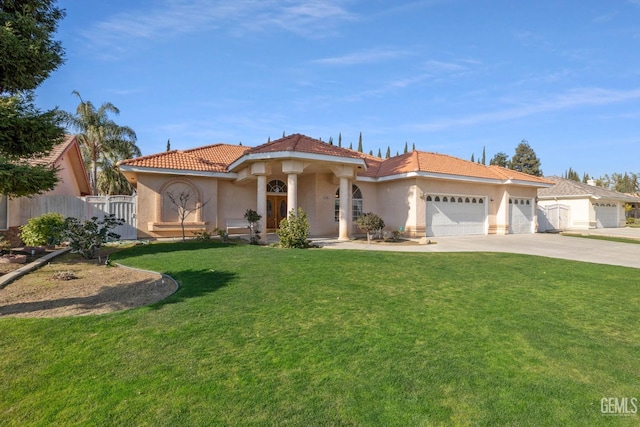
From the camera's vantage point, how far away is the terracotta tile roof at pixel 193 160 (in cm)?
1689

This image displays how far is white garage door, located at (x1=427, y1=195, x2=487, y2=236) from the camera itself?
19.5 meters

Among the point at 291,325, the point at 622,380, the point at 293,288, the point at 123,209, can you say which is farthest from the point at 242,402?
the point at 123,209

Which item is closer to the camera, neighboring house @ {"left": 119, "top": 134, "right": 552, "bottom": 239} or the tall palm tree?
neighboring house @ {"left": 119, "top": 134, "right": 552, "bottom": 239}

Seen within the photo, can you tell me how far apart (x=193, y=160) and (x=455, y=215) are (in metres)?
16.0

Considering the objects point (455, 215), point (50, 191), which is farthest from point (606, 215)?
point (50, 191)

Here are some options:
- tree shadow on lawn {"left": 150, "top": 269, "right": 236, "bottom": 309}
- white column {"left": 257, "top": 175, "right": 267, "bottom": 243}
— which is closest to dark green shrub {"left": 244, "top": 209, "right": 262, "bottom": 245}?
white column {"left": 257, "top": 175, "right": 267, "bottom": 243}

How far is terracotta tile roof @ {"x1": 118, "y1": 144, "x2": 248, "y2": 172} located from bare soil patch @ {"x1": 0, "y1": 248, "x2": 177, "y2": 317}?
8346mm

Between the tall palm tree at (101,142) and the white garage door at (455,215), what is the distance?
28284 millimetres

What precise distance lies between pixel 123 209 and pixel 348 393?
17143 mm

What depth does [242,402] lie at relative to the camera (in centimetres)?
324

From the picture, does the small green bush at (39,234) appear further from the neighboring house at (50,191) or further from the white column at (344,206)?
the white column at (344,206)

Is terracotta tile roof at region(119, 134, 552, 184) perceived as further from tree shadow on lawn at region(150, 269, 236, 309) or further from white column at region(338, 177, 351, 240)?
tree shadow on lawn at region(150, 269, 236, 309)

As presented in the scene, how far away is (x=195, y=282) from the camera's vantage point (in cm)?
740

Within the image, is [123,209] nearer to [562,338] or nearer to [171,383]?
[171,383]
